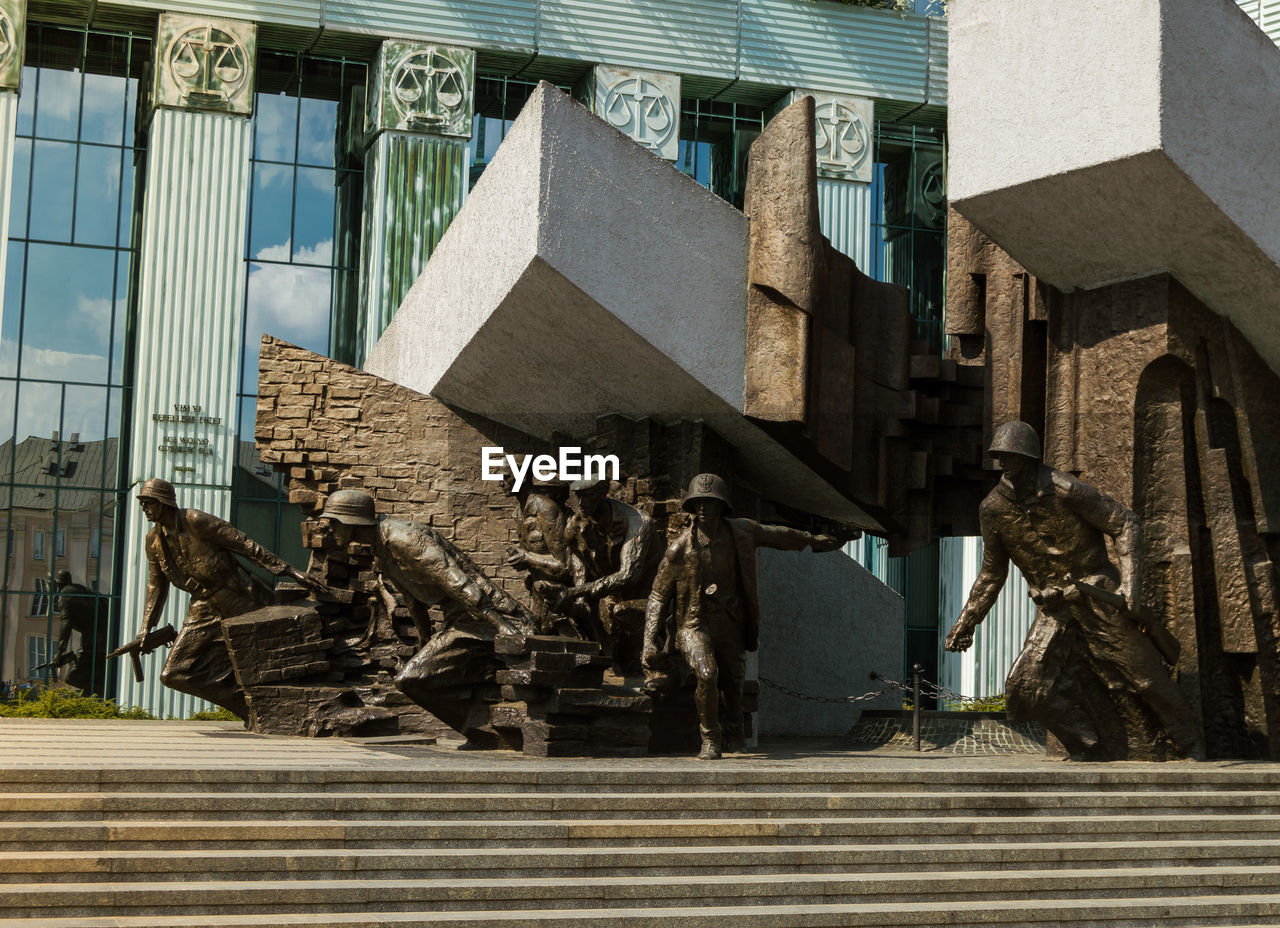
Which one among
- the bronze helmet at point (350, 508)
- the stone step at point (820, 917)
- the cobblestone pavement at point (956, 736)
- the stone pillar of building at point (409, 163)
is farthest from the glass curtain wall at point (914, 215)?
the stone step at point (820, 917)

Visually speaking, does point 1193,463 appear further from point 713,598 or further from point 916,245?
point 916,245

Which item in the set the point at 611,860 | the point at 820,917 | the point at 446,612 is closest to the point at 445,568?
the point at 446,612

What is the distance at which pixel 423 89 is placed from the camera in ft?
68.1

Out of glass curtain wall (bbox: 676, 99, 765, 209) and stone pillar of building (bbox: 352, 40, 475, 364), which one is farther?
glass curtain wall (bbox: 676, 99, 765, 209)

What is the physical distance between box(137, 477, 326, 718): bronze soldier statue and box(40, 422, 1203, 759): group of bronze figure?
12mm

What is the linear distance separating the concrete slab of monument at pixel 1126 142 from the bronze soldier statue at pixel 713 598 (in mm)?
2712

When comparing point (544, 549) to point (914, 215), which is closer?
point (544, 549)

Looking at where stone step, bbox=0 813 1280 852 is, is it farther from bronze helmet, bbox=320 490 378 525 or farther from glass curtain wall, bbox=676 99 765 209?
glass curtain wall, bbox=676 99 765 209

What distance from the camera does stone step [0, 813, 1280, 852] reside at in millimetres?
6402

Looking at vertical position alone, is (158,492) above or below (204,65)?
below

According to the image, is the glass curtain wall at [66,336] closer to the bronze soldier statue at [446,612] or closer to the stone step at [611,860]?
the bronze soldier statue at [446,612]

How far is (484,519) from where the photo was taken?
1341cm

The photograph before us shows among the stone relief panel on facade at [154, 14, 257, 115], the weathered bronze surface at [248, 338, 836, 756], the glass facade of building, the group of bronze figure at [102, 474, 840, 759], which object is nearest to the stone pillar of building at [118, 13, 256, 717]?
the stone relief panel on facade at [154, 14, 257, 115]
